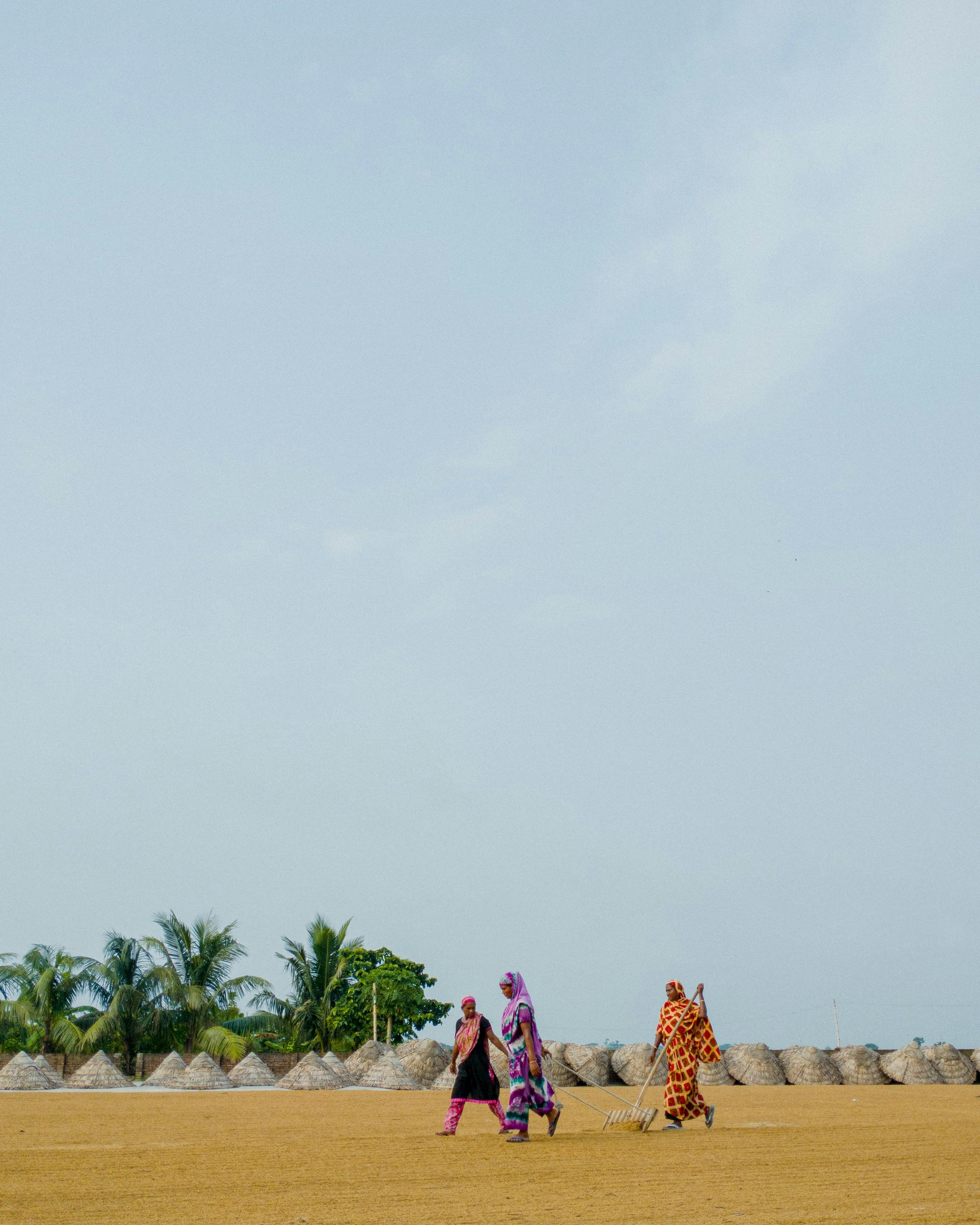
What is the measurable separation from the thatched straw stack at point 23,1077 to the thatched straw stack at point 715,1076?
14452 mm

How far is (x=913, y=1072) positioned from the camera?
2608 cm

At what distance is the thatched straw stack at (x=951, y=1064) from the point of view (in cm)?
2694

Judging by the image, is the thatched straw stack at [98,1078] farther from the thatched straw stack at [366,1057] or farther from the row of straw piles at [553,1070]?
the thatched straw stack at [366,1057]

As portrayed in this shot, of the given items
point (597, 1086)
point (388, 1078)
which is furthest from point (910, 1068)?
point (597, 1086)

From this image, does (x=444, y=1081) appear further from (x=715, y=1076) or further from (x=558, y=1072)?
(x=715, y=1076)

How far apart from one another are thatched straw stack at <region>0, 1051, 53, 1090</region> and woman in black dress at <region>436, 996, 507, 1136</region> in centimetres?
1526

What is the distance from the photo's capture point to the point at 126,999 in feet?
98.8

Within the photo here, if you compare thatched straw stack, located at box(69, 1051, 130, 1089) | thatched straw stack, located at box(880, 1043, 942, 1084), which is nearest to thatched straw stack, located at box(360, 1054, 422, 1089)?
thatched straw stack, located at box(69, 1051, 130, 1089)

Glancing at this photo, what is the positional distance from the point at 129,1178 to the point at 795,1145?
536cm

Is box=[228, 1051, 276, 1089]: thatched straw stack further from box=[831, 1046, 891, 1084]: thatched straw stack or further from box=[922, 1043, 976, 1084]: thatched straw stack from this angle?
box=[922, 1043, 976, 1084]: thatched straw stack

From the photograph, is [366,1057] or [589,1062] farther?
[366,1057]

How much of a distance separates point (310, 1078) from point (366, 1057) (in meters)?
5.65

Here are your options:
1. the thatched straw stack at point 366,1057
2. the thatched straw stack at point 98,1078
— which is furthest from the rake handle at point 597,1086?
the thatched straw stack at point 98,1078

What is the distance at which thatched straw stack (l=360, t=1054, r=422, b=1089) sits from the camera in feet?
77.9
